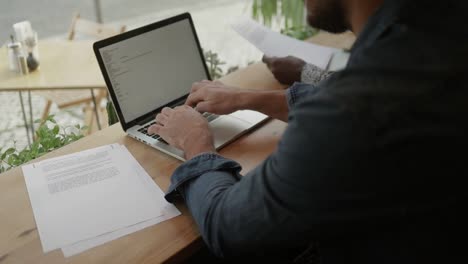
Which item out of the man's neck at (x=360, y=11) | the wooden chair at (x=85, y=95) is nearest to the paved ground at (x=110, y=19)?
the wooden chair at (x=85, y=95)

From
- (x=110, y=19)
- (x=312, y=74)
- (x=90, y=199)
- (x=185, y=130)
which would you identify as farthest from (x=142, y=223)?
(x=110, y=19)

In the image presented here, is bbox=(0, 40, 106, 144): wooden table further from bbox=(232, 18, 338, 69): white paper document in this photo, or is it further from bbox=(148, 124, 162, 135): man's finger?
bbox=(148, 124, 162, 135): man's finger

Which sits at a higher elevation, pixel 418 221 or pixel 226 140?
pixel 418 221

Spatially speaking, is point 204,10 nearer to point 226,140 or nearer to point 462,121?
point 226,140

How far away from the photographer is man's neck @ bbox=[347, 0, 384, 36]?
0.71 m

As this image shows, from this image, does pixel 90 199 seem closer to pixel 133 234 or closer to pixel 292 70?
pixel 133 234

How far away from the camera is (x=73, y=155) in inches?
43.6

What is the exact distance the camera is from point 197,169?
90cm

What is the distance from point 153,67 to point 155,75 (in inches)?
0.9

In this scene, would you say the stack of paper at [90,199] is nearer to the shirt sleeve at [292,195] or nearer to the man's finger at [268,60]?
the shirt sleeve at [292,195]

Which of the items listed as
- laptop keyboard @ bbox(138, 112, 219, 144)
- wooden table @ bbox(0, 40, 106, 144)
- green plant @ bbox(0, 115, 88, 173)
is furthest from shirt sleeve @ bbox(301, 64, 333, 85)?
wooden table @ bbox(0, 40, 106, 144)

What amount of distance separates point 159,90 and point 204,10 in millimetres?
3390

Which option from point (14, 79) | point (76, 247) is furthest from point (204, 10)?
point (76, 247)

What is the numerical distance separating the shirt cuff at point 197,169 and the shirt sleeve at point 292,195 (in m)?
0.09
